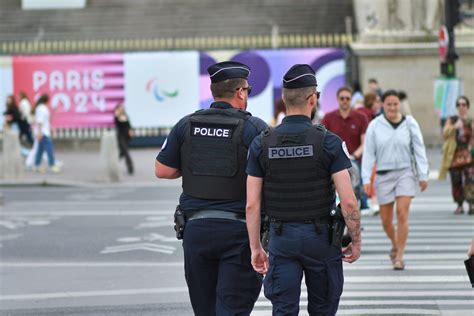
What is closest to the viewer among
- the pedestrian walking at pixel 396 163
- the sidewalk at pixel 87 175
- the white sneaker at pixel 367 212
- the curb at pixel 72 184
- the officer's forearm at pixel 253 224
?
the officer's forearm at pixel 253 224

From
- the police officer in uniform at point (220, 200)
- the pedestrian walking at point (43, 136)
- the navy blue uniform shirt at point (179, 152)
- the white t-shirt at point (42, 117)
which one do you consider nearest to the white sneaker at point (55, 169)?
the pedestrian walking at point (43, 136)

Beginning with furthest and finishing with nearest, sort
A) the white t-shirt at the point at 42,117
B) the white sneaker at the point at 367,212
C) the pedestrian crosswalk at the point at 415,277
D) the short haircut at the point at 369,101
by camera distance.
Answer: the white t-shirt at the point at 42,117, the short haircut at the point at 369,101, the white sneaker at the point at 367,212, the pedestrian crosswalk at the point at 415,277

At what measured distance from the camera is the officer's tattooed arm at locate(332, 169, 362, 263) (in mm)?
6681

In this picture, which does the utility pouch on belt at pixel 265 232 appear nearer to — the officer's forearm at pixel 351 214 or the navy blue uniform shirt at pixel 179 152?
the navy blue uniform shirt at pixel 179 152

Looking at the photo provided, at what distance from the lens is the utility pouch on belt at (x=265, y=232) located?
6.88m

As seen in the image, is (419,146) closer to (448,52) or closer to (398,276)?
(398,276)

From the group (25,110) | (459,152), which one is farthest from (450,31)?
(25,110)

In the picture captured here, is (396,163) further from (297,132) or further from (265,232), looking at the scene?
(297,132)

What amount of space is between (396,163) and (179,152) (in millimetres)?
4910

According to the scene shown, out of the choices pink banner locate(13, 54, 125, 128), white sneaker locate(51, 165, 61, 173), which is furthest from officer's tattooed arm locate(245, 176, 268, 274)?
pink banner locate(13, 54, 125, 128)

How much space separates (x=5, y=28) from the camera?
111 ft

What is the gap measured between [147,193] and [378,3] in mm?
11195

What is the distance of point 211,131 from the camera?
22.8 ft

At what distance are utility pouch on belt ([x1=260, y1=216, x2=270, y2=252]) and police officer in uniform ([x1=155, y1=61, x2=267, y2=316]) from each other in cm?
10
